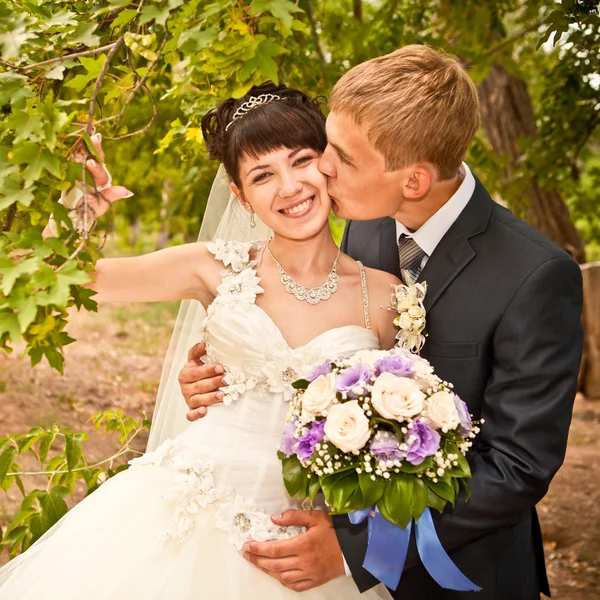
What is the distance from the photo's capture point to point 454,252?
2.55 meters

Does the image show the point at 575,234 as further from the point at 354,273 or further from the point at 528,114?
the point at 354,273

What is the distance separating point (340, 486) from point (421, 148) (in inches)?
44.6

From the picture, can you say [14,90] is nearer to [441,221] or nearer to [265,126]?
[265,126]

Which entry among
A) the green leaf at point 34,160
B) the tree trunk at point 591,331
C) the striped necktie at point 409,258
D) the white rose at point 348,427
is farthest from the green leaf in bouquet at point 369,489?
the tree trunk at point 591,331

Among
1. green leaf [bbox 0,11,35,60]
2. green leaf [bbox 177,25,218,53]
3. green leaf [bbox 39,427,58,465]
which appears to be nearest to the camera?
green leaf [bbox 0,11,35,60]

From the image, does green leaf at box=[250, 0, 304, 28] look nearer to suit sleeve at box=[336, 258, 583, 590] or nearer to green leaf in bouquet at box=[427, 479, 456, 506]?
suit sleeve at box=[336, 258, 583, 590]

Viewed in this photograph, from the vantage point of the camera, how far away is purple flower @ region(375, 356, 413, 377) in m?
2.18

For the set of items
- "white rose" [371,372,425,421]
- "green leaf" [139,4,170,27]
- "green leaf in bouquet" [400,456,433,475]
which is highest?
"green leaf" [139,4,170,27]

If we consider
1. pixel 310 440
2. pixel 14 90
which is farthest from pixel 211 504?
pixel 14 90

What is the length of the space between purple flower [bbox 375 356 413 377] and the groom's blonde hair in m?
0.70

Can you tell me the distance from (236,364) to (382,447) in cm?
72

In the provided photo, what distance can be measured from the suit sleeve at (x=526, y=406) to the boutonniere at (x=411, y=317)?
0.84 feet

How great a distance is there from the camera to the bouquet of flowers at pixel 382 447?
2.09m

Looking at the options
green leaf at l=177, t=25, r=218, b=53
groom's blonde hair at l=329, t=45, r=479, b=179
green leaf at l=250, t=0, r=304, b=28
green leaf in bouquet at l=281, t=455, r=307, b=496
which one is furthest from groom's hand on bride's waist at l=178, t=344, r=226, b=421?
green leaf at l=250, t=0, r=304, b=28
